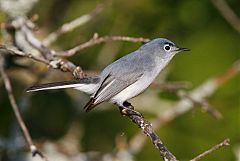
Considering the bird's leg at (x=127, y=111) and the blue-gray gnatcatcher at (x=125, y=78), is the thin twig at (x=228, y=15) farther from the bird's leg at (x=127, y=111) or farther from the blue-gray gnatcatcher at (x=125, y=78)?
the bird's leg at (x=127, y=111)

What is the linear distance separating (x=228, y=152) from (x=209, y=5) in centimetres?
123

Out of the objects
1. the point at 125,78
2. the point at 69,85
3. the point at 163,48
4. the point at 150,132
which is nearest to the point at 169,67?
the point at 163,48

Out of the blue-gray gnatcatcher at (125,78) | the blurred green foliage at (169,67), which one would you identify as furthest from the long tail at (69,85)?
the blurred green foliage at (169,67)

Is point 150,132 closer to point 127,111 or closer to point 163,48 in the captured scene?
point 127,111

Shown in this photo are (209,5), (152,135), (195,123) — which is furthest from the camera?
(209,5)

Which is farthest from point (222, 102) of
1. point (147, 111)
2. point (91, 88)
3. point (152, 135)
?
point (152, 135)

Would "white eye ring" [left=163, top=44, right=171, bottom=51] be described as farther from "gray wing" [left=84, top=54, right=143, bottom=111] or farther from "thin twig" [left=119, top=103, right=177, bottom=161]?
"thin twig" [left=119, top=103, right=177, bottom=161]

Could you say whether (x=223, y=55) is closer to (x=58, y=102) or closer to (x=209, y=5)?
(x=209, y=5)

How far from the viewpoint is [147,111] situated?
13.4 feet

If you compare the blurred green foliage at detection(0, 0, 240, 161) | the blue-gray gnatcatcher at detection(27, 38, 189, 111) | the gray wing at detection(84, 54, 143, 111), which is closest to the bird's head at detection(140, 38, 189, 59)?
the blue-gray gnatcatcher at detection(27, 38, 189, 111)

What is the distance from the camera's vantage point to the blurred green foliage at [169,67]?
4113mm

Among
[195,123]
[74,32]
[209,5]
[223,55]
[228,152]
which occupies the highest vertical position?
[74,32]

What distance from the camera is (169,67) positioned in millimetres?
4219

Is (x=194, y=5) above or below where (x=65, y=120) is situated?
above
